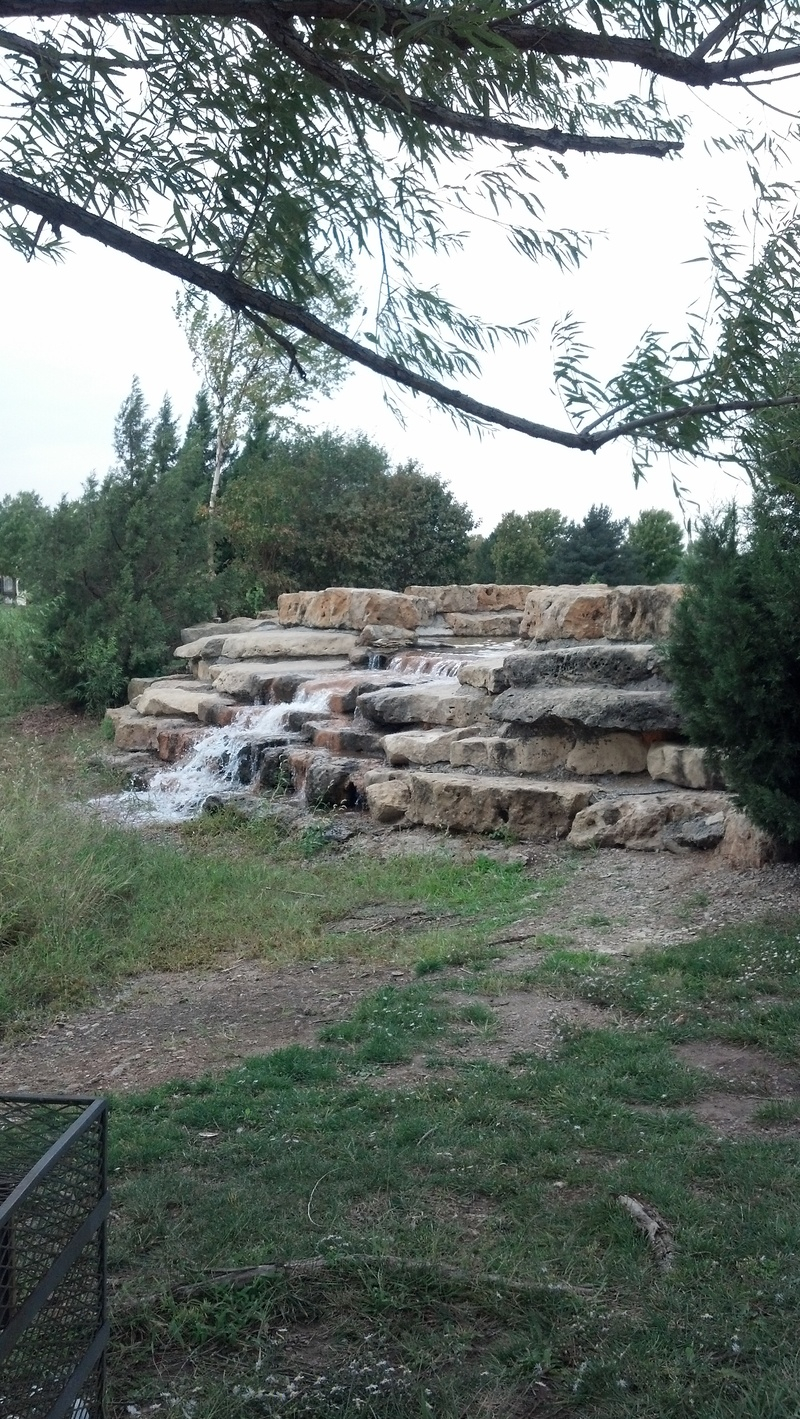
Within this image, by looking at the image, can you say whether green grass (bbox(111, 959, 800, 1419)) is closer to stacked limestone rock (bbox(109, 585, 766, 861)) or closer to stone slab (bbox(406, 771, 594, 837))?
stacked limestone rock (bbox(109, 585, 766, 861))

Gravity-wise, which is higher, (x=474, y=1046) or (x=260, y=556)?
(x=260, y=556)

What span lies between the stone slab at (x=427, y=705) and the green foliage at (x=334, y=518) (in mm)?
14611

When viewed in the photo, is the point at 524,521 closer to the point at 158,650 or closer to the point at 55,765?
the point at 158,650

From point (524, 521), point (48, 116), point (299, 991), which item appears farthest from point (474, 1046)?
point (524, 521)

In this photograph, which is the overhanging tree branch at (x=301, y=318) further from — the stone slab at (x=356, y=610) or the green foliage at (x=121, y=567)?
the green foliage at (x=121, y=567)

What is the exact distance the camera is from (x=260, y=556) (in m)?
27.1

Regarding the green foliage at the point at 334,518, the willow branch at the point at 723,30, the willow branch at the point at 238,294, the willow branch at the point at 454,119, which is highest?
the green foliage at the point at 334,518

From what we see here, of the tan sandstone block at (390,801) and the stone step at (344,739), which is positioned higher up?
the stone step at (344,739)

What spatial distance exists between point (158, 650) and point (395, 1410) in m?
15.6

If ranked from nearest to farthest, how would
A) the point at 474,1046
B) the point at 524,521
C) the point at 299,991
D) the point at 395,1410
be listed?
the point at 395,1410
the point at 474,1046
the point at 299,991
the point at 524,521

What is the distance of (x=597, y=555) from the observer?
990 inches

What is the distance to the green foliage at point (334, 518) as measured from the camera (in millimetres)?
26562

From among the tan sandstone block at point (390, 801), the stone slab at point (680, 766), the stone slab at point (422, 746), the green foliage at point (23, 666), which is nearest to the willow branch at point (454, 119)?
the stone slab at point (680, 766)

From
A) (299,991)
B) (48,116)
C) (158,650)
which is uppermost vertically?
(48,116)
